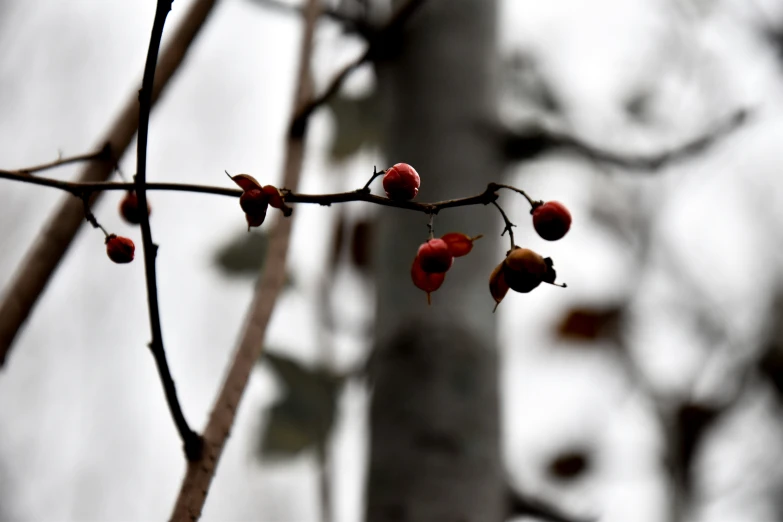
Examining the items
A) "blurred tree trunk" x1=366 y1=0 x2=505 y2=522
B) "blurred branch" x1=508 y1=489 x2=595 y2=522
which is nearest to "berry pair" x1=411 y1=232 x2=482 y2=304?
"blurred tree trunk" x1=366 y1=0 x2=505 y2=522

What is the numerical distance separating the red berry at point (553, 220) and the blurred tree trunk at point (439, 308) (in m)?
0.59

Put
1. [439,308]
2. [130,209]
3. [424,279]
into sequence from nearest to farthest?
[424,279], [130,209], [439,308]

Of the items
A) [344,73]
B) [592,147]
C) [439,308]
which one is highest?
[592,147]

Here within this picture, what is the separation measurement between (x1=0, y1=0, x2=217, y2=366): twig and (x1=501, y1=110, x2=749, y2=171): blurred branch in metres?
0.62

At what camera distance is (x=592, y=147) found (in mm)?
1338

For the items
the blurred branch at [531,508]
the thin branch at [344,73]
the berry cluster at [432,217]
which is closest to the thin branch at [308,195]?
the berry cluster at [432,217]

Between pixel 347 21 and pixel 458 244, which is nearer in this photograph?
pixel 458 244

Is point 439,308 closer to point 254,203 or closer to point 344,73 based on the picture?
point 344,73

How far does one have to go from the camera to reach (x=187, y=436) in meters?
0.65

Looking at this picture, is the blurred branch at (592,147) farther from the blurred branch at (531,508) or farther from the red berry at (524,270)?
the red berry at (524,270)

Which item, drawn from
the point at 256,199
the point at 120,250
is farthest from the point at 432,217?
the point at 120,250

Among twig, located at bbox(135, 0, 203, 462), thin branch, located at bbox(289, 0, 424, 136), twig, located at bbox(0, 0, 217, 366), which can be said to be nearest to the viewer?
twig, located at bbox(135, 0, 203, 462)

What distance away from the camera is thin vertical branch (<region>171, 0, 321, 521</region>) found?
627mm

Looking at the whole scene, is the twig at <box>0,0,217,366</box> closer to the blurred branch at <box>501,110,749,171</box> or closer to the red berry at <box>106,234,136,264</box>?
the red berry at <box>106,234,136,264</box>
